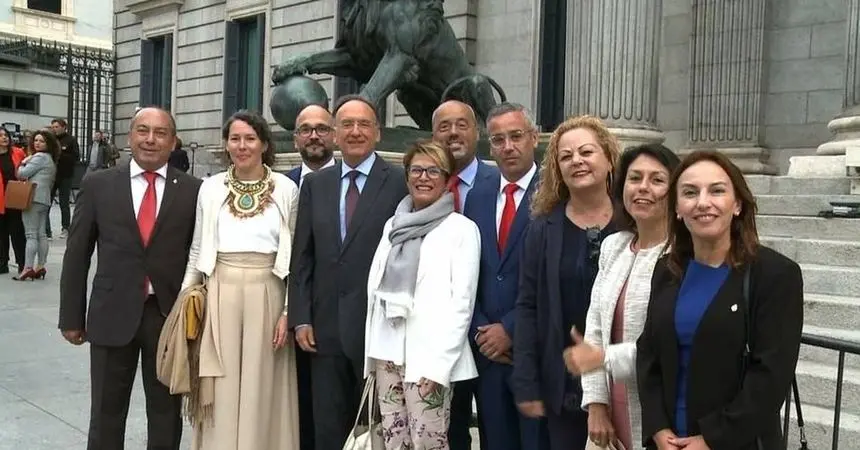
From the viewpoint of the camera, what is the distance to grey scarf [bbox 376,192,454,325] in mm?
3736

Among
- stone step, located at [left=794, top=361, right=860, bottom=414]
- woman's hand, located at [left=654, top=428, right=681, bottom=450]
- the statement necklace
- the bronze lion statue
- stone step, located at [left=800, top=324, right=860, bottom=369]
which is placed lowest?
stone step, located at [left=794, top=361, right=860, bottom=414]

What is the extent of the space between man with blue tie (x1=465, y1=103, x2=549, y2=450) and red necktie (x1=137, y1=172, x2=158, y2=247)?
167 centimetres

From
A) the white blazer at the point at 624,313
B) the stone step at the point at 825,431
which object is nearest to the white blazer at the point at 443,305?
the white blazer at the point at 624,313

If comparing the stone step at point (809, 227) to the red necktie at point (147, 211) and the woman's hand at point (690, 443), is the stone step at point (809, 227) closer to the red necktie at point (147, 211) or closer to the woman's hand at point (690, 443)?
the woman's hand at point (690, 443)

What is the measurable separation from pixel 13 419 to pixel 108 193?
88.0 inches

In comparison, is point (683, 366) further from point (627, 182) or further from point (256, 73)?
point (256, 73)

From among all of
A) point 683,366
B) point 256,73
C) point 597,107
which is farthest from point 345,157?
point 256,73

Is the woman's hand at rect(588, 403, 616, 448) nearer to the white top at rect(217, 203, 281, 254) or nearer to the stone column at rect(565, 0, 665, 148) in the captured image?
the white top at rect(217, 203, 281, 254)

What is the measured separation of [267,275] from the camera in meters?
4.39

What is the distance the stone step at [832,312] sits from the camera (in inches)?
234

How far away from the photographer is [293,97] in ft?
29.0

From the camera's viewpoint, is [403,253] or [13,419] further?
[13,419]

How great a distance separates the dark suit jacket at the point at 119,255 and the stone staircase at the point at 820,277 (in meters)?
3.68

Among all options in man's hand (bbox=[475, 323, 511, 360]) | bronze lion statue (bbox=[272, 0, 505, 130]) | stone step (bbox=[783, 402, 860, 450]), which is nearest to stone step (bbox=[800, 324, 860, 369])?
stone step (bbox=[783, 402, 860, 450])
